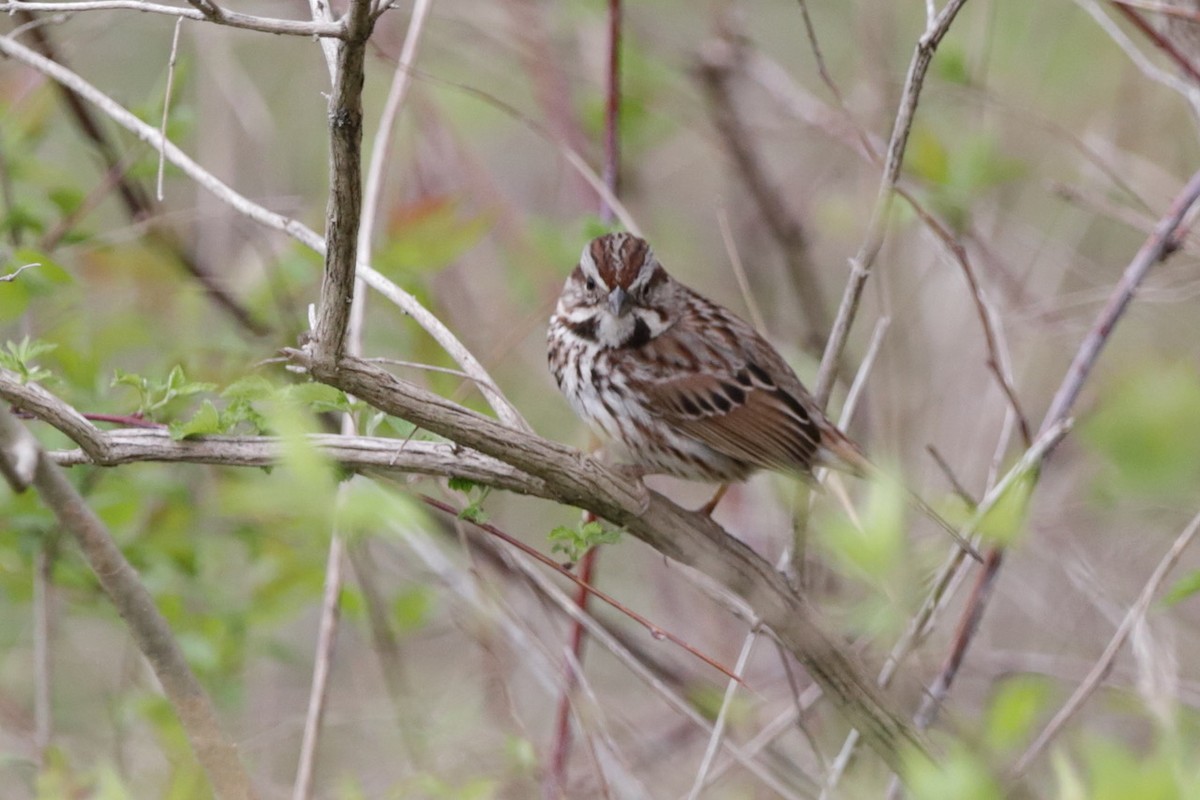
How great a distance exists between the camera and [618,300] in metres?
3.63

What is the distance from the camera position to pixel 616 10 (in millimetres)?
3764

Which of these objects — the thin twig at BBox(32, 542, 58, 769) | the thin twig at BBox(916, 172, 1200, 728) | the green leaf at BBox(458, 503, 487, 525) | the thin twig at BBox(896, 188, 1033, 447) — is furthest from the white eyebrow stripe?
the thin twig at BBox(32, 542, 58, 769)

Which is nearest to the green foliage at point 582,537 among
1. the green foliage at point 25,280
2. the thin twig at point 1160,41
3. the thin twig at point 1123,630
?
the thin twig at point 1123,630

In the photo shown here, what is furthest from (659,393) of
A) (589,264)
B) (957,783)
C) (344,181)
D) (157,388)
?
(957,783)

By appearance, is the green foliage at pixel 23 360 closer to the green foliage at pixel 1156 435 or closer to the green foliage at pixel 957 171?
the green foliage at pixel 1156 435

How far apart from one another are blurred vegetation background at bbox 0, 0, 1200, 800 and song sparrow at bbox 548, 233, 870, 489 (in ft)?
0.66

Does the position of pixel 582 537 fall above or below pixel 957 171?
below

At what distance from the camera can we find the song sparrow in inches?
144

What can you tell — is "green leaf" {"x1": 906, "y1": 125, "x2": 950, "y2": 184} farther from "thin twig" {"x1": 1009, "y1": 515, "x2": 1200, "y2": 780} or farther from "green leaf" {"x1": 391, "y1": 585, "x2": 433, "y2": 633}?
"green leaf" {"x1": 391, "y1": 585, "x2": 433, "y2": 633}

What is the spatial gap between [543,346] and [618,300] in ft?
6.93

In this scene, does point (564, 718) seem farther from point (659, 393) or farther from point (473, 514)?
point (473, 514)

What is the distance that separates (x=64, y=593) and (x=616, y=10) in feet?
7.19

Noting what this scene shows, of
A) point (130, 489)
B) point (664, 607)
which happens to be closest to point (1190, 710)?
point (664, 607)

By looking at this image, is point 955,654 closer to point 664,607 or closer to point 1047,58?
point 664,607
